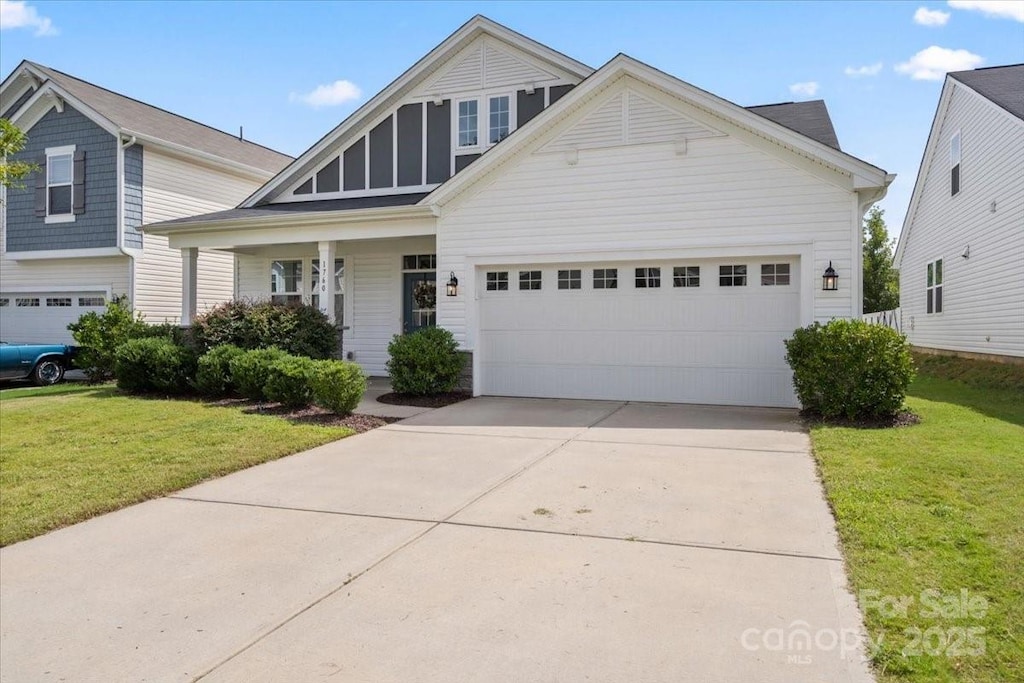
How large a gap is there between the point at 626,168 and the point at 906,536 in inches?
301

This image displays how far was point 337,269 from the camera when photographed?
15.4 meters

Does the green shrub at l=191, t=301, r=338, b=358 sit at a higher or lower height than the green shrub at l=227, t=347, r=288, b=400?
higher

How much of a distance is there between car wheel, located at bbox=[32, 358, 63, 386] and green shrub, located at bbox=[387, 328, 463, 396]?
328 inches

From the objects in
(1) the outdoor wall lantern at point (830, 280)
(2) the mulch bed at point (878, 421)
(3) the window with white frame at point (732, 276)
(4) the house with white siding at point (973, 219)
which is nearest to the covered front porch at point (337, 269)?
(3) the window with white frame at point (732, 276)

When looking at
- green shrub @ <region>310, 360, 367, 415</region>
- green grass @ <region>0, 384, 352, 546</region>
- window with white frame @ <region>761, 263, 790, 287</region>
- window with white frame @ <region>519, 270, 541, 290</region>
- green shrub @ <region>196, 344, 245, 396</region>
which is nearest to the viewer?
green grass @ <region>0, 384, 352, 546</region>

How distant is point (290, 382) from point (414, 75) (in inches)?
304

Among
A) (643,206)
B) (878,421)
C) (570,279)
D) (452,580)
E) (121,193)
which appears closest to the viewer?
(452,580)

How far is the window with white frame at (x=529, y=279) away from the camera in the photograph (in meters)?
11.6

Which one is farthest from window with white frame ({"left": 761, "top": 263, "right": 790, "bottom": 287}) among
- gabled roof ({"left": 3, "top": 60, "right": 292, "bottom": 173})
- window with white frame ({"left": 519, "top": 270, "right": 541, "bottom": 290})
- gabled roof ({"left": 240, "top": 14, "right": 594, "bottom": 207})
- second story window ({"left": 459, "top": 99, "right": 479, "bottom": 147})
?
gabled roof ({"left": 3, "top": 60, "right": 292, "bottom": 173})

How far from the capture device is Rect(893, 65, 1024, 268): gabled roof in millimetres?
13695

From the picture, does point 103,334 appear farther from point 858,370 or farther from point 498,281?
point 858,370

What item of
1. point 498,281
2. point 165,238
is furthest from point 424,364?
point 165,238

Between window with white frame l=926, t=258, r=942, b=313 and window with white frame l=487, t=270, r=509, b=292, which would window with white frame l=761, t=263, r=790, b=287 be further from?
window with white frame l=926, t=258, r=942, b=313

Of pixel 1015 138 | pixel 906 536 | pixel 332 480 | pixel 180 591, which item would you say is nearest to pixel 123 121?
pixel 332 480
